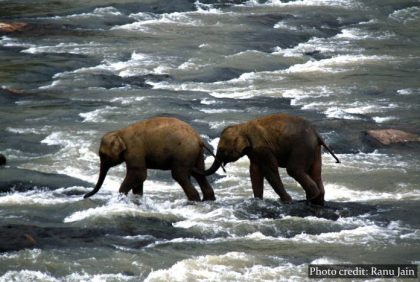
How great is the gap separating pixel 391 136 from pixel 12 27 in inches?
603

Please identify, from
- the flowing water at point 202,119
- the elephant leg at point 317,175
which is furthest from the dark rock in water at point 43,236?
the elephant leg at point 317,175

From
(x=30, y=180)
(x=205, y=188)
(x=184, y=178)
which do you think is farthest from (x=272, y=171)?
(x=30, y=180)

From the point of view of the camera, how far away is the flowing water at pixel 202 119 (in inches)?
520

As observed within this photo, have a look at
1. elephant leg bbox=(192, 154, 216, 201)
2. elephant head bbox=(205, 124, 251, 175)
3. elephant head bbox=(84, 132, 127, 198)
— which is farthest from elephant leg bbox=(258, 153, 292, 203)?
elephant head bbox=(84, 132, 127, 198)

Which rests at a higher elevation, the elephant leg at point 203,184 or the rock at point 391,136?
the elephant leg at point 203,184

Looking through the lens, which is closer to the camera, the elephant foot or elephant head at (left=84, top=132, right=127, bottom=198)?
elephant head at (left=84, top=132, right=127, bottom=198)

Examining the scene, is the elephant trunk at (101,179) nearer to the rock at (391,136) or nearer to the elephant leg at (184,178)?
the elephant leg at (184,178)

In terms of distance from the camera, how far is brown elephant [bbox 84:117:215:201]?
15.0 meters

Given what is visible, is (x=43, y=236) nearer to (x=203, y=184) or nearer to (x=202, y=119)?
(x=203, y=184)

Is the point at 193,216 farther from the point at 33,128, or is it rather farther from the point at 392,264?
the point at 33,128

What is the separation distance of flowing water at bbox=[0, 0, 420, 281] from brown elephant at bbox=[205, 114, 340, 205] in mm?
427

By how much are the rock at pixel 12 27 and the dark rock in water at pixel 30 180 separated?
15836 millimetres

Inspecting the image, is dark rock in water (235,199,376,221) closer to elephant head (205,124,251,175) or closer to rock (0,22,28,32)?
elephant head (205,124,251,175)

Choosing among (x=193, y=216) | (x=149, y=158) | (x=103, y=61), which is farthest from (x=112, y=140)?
(x=103, y=61)
